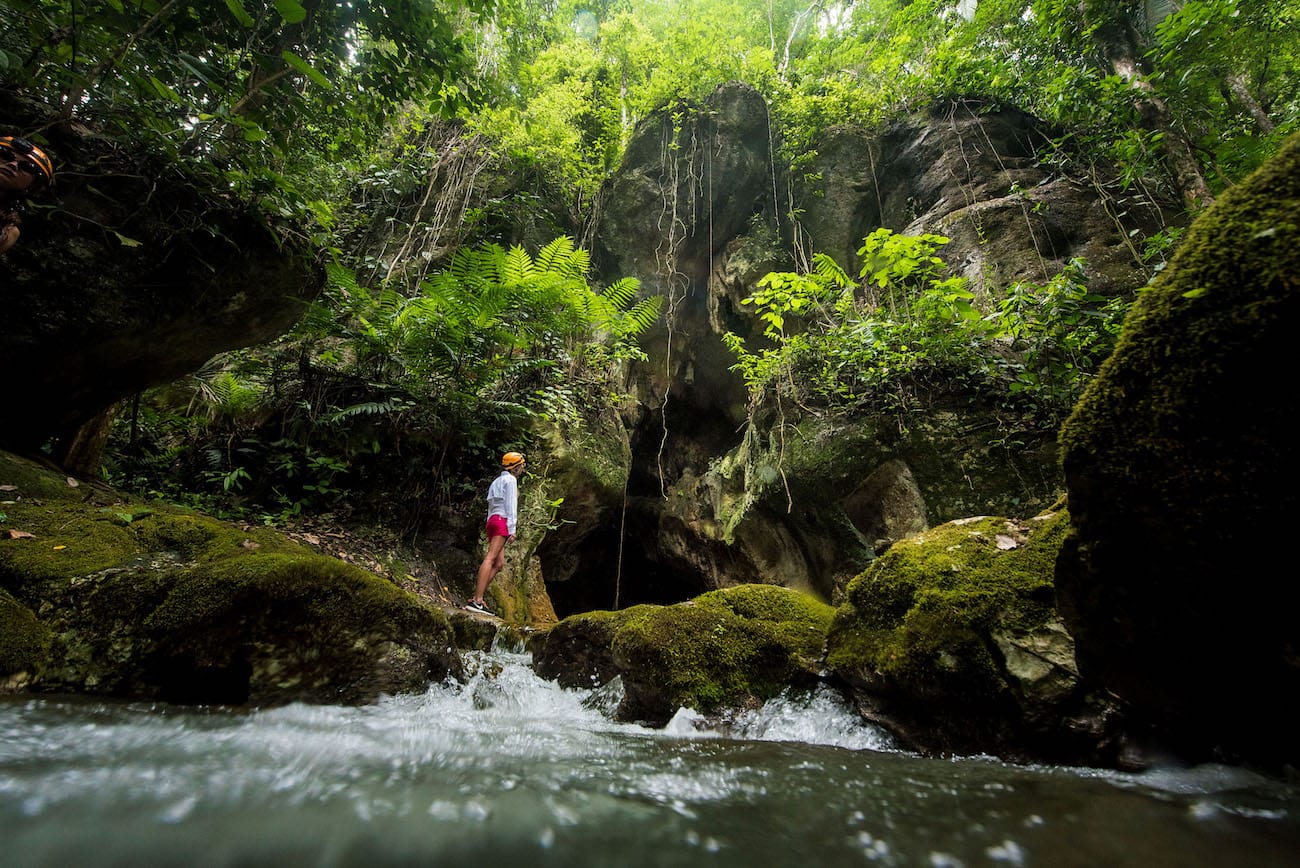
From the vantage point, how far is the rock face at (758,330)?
5598 mm

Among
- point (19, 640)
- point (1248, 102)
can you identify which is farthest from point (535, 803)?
point (1248, 102)

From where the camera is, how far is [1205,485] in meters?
1.16

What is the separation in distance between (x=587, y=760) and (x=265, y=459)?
5.69m

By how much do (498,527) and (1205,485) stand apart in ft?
17.3

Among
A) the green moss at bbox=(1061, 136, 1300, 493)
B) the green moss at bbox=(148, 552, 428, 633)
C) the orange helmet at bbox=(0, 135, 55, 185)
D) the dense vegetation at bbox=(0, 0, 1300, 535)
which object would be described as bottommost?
the green moss at bbox=(148, 552, 428, 633)

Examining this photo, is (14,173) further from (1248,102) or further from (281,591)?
(1248,102)

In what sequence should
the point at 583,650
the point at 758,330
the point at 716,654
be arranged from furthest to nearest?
the point at 758,330, the point at 583,650, the point at 716,654

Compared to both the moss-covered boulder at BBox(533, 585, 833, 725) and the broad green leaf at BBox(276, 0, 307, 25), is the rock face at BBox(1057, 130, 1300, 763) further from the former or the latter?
the broad green leaf at BBox(276, 0, 307, 25)

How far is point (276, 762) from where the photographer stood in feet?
4.41

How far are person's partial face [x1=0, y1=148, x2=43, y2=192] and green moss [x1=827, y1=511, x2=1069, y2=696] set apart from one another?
16.4 ft

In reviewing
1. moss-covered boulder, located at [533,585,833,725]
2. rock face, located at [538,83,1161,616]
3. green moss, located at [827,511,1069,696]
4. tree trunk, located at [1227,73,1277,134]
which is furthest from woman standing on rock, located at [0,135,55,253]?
tree trunk, located at [1227,73,1277,134]

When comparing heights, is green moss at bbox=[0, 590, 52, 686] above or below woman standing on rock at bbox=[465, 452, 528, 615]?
below

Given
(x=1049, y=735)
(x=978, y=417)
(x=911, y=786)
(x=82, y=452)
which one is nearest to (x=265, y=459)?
(x=82, y=452)

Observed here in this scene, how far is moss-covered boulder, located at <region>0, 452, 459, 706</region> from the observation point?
80.5 inches
